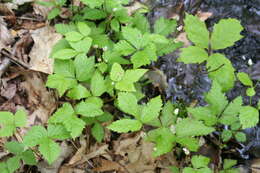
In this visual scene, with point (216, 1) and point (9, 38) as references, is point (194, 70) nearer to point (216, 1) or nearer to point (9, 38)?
point (216, 1)

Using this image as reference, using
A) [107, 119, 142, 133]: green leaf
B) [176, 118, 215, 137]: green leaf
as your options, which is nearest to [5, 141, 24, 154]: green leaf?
[107, 119, 142, 133]: green leaf

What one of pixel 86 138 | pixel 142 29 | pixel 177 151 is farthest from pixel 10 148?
pixel 142 29

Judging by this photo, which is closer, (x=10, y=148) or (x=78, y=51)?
(x=10, y=148)

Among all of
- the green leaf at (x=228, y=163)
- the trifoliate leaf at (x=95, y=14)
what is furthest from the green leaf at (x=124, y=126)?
the trifoliate leaf at (x=95, y=14)

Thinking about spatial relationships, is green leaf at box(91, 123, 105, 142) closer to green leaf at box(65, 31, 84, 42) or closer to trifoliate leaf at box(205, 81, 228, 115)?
green leaf at box(65, 31, 84, 42)

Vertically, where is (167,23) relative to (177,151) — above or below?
above

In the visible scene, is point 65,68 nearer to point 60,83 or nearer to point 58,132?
point 60,83
